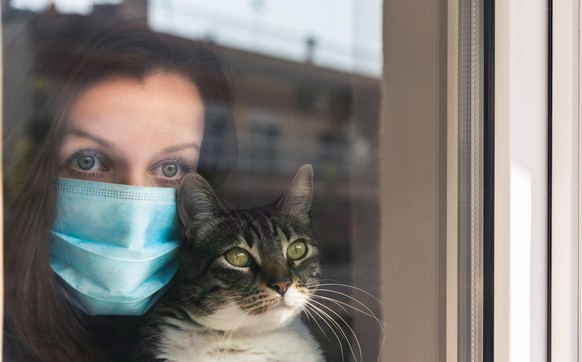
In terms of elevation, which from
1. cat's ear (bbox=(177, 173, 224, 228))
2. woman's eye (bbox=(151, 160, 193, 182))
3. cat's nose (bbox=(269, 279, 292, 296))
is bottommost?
cat's nose (bbox=(269, 279, 292, 296))

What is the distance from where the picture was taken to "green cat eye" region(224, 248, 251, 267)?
2.98ft

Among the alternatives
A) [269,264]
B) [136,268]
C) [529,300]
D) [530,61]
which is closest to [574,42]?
[530,61]

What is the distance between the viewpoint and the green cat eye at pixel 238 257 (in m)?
0.91

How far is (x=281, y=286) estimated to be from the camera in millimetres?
929

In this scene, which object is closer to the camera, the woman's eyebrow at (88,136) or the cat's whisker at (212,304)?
the woman's eyebrow at (88,136)

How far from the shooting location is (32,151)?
2.49 feet

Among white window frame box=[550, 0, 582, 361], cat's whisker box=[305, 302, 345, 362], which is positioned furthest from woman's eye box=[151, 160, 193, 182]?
white window frame box=[550, 0, 582, 361]

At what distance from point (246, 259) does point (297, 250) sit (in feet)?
0.28

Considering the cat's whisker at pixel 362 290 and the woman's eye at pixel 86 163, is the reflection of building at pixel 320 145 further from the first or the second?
the woman's eye at pixel 86 163

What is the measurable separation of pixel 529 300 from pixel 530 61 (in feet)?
1.24

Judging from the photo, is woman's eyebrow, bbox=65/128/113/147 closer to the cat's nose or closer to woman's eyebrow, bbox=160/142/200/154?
woman's eyebrow, bbox=160/142/200/154

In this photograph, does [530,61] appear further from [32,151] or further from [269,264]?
[32,151]

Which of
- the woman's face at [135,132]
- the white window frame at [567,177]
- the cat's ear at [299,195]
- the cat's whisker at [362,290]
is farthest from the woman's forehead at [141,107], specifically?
the white window frame at [567,177]

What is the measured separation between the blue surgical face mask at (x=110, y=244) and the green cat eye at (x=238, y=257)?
97 millimetres
